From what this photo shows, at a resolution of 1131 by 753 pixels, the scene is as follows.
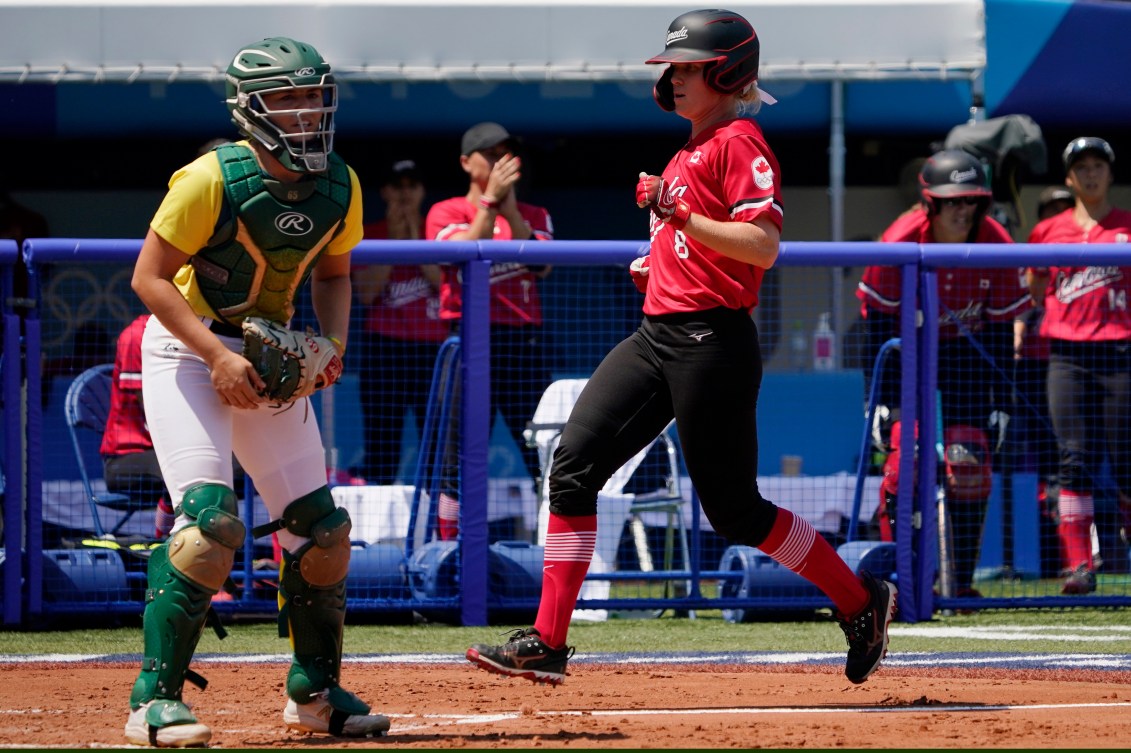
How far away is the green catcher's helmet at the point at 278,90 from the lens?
15.8 ft

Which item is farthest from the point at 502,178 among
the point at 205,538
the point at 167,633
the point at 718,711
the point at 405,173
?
the point at 167,633

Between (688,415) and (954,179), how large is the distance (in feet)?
12.6

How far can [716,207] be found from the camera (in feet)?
17.9

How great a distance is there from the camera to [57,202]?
11.2 m

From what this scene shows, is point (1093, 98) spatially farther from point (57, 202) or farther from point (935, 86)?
point (57, 202)

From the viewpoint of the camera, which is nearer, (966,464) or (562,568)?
(562,568)

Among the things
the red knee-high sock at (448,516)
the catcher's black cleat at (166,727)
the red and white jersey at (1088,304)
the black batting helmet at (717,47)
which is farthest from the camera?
the red and white jersey at (1088,304)

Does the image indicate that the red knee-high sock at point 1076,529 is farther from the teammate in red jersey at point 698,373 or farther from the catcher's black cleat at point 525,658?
the catcher's black cleat at point 525,658

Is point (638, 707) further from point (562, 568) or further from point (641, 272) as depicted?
point (641, 272)

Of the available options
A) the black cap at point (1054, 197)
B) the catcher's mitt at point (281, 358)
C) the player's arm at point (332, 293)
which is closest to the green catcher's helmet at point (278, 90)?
the player's arm at point (332, 293)

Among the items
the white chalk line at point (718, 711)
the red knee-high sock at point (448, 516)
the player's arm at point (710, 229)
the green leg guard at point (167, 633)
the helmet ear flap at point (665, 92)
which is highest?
the helmet ear flap at point (665, 92)

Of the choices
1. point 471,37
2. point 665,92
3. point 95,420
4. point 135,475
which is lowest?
point 135,475

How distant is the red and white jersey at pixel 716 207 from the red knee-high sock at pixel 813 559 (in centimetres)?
75

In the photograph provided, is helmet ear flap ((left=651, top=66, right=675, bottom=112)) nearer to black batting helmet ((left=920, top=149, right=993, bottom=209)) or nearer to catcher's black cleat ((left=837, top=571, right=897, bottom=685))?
catcher's black cleat ((left=837, top=571, right=897, bottom=685))
